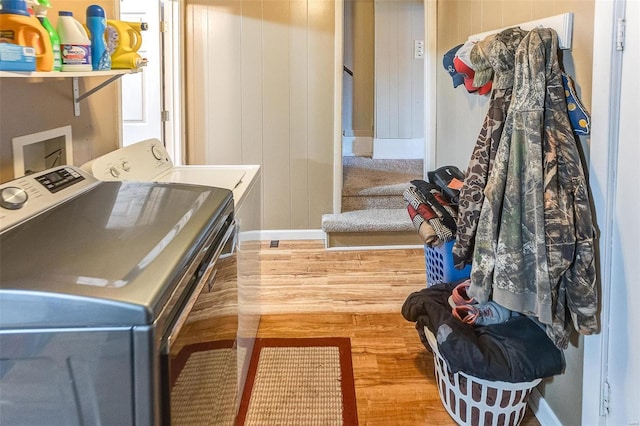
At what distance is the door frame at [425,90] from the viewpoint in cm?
361

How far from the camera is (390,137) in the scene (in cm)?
503

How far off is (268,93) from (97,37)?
2.24 meters

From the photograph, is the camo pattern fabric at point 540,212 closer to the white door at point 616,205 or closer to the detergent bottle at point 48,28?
the white door at point 616,205

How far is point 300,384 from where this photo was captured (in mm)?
2174

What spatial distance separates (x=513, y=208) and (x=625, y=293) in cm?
37

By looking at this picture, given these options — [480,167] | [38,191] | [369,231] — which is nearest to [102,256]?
[38,191]

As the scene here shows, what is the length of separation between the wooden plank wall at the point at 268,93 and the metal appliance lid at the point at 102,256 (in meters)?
2.50

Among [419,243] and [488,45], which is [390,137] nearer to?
[419,243]

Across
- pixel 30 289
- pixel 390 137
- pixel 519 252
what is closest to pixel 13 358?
pixel 30 289

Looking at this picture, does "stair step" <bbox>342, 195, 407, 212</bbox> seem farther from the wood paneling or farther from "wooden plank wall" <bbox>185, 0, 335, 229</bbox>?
the wood paneling

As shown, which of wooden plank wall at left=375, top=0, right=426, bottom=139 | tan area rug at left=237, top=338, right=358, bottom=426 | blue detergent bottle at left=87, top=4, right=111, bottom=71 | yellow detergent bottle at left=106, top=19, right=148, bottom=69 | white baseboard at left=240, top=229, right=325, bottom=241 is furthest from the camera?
wooden plank wall at left=375, top=0, right=426, bottom=139

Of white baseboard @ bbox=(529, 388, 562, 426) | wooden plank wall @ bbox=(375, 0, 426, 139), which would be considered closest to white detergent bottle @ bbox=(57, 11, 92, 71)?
white baseboard @ bbox=(529, 388, 562, 426)

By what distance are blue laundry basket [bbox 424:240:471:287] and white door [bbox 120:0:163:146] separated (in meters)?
2.01

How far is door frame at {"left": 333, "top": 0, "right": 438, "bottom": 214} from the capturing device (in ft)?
11.8
